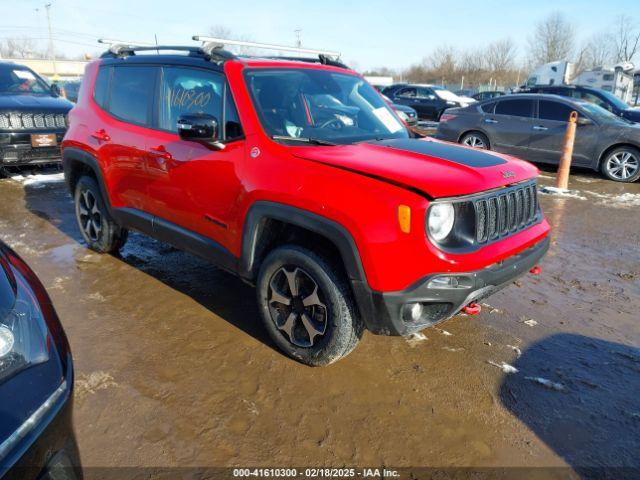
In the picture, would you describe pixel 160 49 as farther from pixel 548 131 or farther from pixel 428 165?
pixel 548 131

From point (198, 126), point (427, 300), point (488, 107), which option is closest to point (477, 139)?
point (488, 107)

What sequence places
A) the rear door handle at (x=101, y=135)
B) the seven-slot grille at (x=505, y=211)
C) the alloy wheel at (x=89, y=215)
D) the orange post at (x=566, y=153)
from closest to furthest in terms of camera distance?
the seven-slot grille at (x=505, y=211), the rear door handle at (x=101, y=135), the alloy wheel at (x=89, y=215), the orange post at (x=566, y=153)

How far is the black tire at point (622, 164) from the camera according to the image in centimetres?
871

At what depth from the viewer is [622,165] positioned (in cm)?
884

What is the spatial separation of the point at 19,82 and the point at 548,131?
10.00 m

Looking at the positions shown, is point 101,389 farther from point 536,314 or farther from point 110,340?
point 536,314

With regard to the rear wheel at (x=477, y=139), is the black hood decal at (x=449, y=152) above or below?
above

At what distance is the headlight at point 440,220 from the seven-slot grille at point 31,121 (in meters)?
7.63

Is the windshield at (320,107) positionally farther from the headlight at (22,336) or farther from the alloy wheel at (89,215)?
the alloy wheel at (89,215)

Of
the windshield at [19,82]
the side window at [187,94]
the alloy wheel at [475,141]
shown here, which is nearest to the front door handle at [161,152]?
the side window at [187,94]

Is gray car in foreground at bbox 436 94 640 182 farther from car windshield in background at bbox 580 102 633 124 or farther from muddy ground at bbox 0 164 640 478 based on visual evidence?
muddy ground at bbox 0 164 640 478

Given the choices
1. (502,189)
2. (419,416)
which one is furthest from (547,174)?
(419,416)

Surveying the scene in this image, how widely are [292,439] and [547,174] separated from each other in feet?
30.0

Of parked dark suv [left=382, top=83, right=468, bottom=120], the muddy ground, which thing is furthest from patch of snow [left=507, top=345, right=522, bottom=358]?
parked dark suv [left=382, top=83, right=468, bottom=120]
